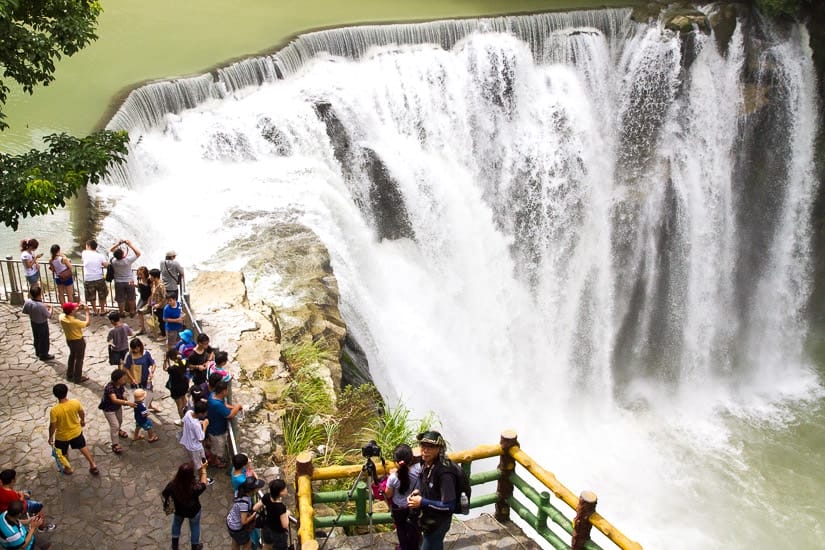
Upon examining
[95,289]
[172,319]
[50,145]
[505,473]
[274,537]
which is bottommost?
[274,537]

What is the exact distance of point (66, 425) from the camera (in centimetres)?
873

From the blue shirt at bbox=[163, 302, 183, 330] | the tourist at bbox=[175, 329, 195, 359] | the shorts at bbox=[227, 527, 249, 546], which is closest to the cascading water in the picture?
the blue shirt at bbox=[163, 302, 183, 330]

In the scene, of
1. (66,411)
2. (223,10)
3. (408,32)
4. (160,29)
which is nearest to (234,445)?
(66,411)

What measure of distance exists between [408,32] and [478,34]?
2106mm

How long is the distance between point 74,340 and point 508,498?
6.41 meters

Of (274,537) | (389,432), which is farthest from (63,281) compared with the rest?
(274,537)

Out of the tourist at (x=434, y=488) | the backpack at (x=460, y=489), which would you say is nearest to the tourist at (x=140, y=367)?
the tourist at (x=434, y=488)

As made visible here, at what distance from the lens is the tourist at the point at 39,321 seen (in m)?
10.7

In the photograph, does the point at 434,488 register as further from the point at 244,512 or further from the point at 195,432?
the point at 195,432

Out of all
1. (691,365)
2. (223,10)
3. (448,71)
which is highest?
(223,10)

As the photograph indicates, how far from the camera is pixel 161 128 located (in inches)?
715

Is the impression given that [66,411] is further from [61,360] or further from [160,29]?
[160,29]

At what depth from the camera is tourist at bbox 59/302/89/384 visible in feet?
33.5

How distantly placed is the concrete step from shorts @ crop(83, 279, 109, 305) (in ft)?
20.8
